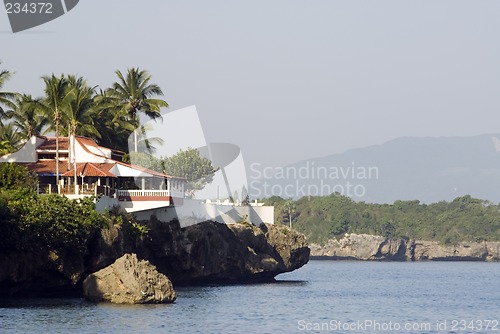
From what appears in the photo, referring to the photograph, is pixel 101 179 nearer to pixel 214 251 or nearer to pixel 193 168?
pixel 214 251

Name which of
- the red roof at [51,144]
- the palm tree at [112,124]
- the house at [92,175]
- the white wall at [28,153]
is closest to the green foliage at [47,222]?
the house at [92,175]

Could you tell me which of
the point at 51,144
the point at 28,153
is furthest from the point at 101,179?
the point at 28,153

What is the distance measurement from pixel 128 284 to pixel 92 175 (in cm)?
1813

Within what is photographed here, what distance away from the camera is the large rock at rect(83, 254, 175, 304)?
63406 mm

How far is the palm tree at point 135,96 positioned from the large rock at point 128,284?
127ft

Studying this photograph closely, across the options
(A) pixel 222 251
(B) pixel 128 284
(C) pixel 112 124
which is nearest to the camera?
(B) pixel 128 284

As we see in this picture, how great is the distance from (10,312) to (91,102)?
110 ft

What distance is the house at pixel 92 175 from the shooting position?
7970 cm

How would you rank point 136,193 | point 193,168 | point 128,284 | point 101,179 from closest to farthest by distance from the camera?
point 128,284 → point 136,193 → point 101,179 → point 193,168

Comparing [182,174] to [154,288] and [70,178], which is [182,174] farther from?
[154,288]

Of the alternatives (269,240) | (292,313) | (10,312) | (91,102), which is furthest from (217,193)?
(10,312)

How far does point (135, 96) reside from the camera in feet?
337

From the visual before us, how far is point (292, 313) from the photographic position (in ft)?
218

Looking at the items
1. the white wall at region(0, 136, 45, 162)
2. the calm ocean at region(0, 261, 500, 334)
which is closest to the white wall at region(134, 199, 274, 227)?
the calm ocean at region(0, 261, 500, 334)
